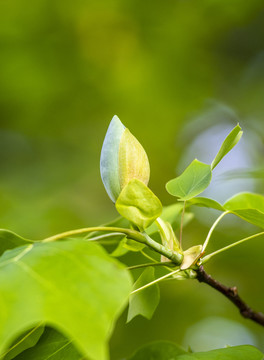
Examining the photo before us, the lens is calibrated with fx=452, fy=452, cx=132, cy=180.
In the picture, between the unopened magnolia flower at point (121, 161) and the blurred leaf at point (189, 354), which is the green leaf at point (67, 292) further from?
the blurred leaf at point (189, 354)

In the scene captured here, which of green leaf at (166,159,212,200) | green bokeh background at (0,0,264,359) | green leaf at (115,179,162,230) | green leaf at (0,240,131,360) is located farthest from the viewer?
green bokeh background at (0,0,264,359)

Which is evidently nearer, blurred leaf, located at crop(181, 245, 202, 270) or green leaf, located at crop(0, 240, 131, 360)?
green leaf, located at crop(0, 240, 131, 360)

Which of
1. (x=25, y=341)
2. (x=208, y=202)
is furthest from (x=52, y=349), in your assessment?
(x=208, y=202)

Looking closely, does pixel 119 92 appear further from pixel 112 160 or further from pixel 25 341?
pixel 25 341

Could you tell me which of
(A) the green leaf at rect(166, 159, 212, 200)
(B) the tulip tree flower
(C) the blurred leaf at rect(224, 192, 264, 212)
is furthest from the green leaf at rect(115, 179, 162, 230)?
(C) the blurred leaf at rect(224, 192, 264, 212)

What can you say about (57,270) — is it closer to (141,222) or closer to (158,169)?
(141,222)

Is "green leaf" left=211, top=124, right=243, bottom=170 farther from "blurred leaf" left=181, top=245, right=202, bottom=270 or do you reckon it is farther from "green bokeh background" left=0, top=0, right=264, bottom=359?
"green bokeh background" left=0, top=0, right=264, bottom=359

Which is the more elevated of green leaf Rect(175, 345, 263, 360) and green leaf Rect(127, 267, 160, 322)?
green leaf Rect(127, 267, 160, 322)
